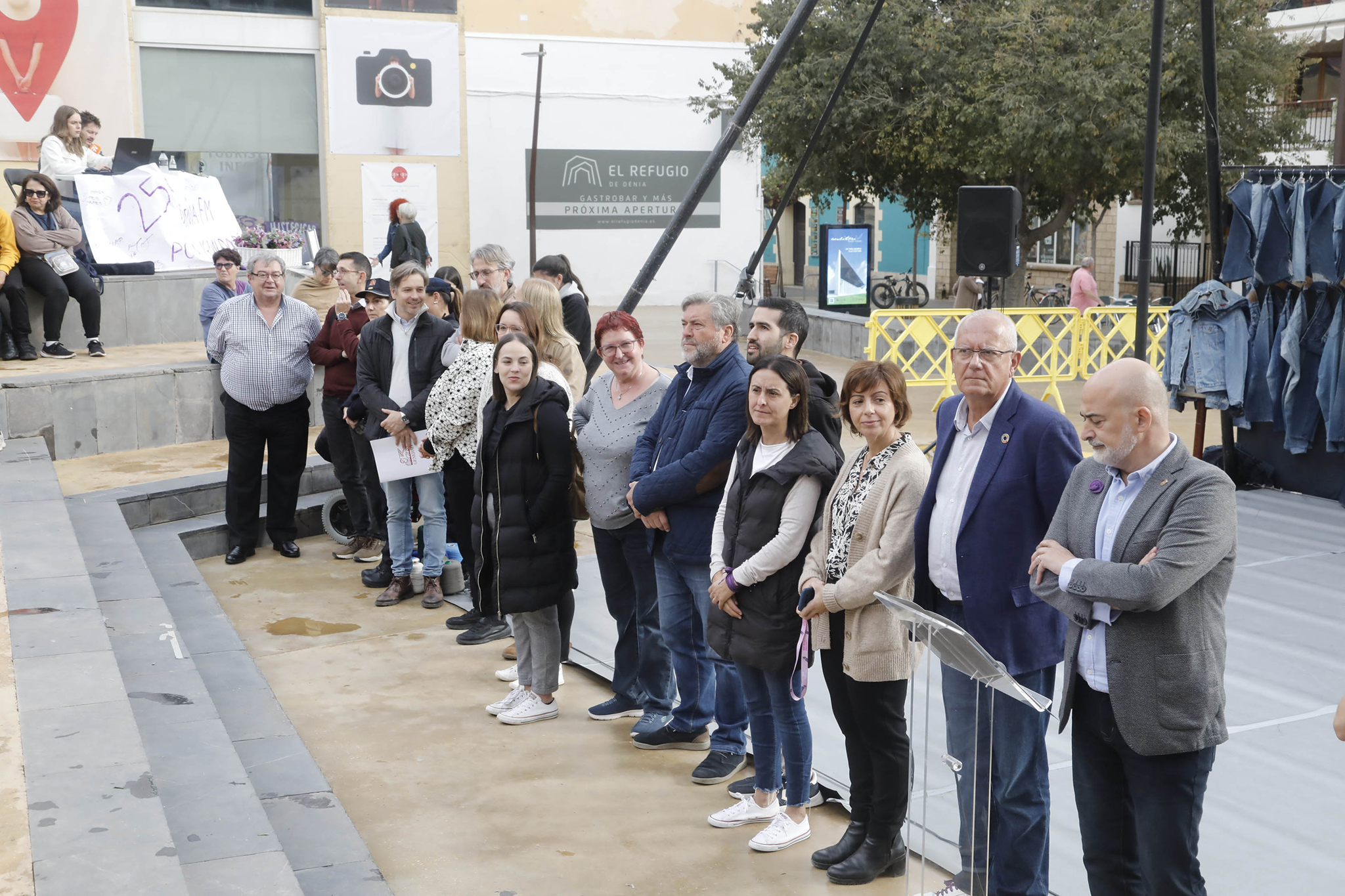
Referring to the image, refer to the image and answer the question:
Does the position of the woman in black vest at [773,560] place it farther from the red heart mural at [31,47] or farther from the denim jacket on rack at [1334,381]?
the red heart mural at [31,47]

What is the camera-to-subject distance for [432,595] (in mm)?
7418

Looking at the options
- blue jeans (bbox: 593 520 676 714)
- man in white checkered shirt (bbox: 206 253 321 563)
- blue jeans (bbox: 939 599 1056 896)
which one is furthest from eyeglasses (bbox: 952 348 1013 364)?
man in white checkered shirt (bbox: 206 253 321 563)

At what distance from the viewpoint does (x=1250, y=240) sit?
9625 millimetres

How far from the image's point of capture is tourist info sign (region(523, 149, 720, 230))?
107 feet

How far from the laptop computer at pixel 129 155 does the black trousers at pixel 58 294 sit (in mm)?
1958

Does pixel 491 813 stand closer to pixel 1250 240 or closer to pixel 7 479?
pixel 7 479

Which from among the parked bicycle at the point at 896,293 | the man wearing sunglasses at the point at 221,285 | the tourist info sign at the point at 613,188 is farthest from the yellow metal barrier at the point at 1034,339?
the tourist info sign at the point at 613,188

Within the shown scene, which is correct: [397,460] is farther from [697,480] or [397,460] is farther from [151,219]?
[151,219]

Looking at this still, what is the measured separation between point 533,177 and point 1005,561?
29.3m

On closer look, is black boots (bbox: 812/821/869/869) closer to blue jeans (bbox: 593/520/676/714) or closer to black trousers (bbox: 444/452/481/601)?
blue jeans (bbox: 593/520/676/714)

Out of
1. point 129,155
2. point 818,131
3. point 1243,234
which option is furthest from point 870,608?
→ point 129,155

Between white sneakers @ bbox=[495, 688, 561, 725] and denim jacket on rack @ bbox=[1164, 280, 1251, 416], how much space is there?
622 centimetres

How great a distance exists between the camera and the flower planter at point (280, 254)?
1376 centimetres

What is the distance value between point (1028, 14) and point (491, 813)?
18.8 m
